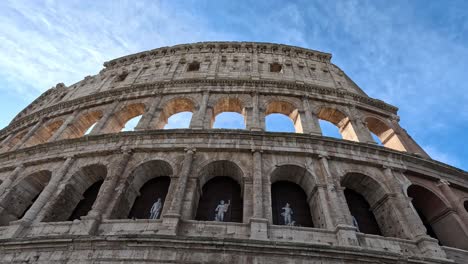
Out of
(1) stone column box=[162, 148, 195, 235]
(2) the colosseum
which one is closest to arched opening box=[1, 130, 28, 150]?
(2) the colosseum

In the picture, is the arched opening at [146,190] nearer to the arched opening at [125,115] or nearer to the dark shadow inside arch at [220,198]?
the dark shadow inside arch at [220,198]

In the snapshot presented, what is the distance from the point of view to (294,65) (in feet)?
57.9

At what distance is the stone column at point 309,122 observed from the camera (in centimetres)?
1218

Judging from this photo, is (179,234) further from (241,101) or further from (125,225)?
(241,101)

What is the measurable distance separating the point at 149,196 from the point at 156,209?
3.76 ft

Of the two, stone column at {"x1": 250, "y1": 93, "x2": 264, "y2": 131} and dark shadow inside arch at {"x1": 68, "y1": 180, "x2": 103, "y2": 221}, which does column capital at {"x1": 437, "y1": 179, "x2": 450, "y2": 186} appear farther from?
dark shadow inside arch at {"x1": 68, "y1": 180, "x2": 103, "y2": 221}

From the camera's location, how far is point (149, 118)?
13.0 meters

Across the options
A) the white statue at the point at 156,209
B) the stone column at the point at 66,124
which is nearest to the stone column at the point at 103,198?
the white statue at the point at 156,209

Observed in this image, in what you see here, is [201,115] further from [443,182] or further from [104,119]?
[443,182]

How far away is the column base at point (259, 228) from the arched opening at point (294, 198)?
137 cm

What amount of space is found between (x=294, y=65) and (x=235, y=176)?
33.6 ft

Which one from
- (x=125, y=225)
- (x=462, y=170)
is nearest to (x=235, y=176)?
(x=125, y=225)

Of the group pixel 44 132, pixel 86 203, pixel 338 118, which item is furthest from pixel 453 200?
pixel 44 132

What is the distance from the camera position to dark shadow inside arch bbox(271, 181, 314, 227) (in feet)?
31.3
